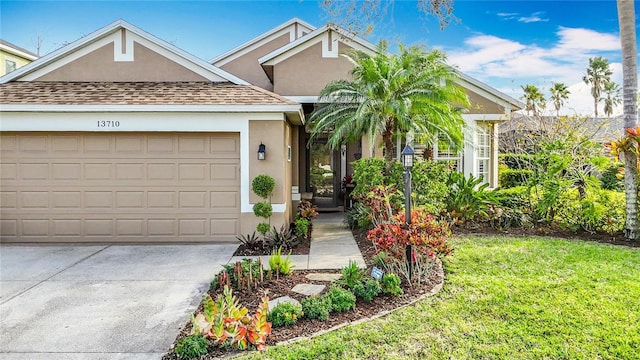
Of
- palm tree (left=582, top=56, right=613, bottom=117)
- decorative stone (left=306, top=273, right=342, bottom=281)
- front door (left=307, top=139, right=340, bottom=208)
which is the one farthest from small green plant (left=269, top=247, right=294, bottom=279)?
palm tree (left=582, top=56, right=613, bottom=117)

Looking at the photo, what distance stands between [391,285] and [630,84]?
740cm

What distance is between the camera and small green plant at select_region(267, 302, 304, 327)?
13.9ft

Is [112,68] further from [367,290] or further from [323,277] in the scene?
[367,290]

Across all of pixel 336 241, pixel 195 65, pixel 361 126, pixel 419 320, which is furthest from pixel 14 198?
pixel 419 320

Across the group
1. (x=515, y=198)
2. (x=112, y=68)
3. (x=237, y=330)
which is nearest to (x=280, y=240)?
(x=237, y=330)

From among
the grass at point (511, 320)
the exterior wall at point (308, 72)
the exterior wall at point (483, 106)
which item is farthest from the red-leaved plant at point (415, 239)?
the exterior wall at point (483, 106)

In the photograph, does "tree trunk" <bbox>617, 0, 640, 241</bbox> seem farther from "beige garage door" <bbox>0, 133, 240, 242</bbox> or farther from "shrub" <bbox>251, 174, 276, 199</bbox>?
"beige garage door" <bbox>0, 133, 240, 242</bbox>

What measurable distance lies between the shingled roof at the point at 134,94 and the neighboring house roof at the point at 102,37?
8.7 inches

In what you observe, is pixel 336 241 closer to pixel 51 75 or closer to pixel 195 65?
pixel 195 65

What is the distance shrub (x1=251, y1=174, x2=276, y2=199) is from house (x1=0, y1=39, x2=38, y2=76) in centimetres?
1700

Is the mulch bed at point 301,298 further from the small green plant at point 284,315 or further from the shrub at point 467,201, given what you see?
the shrub at point 467,201

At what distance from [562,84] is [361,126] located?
2834cm

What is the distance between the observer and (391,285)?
5.05 metres

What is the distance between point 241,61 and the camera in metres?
16.2
